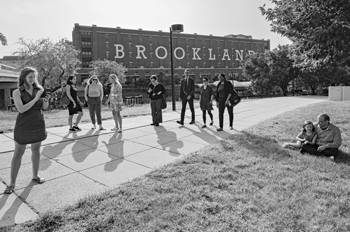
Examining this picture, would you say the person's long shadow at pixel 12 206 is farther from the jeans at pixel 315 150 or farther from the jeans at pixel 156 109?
the jeans at pixel 156 109

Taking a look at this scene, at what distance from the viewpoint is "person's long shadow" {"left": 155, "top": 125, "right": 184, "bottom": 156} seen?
5.28 metres

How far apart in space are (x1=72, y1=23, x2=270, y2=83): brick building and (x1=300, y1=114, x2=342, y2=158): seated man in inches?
2304

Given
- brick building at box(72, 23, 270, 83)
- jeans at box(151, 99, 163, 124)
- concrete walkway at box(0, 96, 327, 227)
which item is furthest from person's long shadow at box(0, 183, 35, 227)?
brick building at box(72, 23, 270, 83)

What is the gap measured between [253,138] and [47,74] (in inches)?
1116

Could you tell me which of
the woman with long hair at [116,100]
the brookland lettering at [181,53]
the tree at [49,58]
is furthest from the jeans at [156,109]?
the brookland lettering at [181,53]

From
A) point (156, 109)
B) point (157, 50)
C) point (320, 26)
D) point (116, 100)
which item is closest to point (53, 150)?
point (116, 100)

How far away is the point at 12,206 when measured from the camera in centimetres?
289

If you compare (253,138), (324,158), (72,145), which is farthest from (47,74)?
(324,158)

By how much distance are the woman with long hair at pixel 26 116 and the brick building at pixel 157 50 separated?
58.0 metres

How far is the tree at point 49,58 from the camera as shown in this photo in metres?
27.9

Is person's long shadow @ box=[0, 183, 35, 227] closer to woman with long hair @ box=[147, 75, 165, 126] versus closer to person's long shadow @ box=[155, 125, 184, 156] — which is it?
person's long shadow @ box=[155, 125, 184, 156]

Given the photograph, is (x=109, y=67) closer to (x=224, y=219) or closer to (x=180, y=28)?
(x=180, y=28)

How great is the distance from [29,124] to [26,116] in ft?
0.38

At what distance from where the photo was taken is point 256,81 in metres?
35.1
